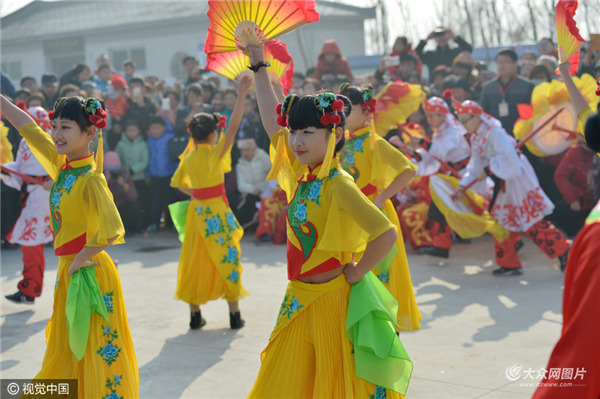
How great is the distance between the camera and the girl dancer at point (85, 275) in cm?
365

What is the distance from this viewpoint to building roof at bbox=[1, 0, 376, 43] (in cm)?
2705

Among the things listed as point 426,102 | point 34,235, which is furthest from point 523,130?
point 34,235

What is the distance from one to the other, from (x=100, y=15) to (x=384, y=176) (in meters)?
27.6

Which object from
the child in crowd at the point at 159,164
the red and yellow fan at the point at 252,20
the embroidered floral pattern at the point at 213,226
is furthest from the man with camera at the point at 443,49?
the red and yellow fan at the point at 252,20

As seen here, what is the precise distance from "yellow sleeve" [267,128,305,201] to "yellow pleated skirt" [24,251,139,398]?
42.7 inches

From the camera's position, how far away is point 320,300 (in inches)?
124

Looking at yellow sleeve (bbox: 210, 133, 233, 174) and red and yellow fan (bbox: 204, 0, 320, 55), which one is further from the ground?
red and yellow fan (bbox: 204, 0, 320, 55)

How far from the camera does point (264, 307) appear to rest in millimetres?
6723

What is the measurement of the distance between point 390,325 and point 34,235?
15.9 feet

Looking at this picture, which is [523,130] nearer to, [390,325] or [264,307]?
[264,307]

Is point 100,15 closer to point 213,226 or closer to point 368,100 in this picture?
point 213,226

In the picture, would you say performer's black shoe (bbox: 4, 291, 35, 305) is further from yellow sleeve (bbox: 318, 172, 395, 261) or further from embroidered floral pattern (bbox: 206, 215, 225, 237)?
yellow sleeve (bbox: 318, 172, 395, 261)

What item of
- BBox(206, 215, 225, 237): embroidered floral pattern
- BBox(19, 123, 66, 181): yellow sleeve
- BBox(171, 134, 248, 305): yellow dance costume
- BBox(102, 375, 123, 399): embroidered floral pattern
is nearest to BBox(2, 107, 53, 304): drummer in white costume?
BBox(171, 134, 248, 305): yellow dance costume

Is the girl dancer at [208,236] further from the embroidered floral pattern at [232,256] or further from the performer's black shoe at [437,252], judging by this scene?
the performer's black shoe at [437,252]
